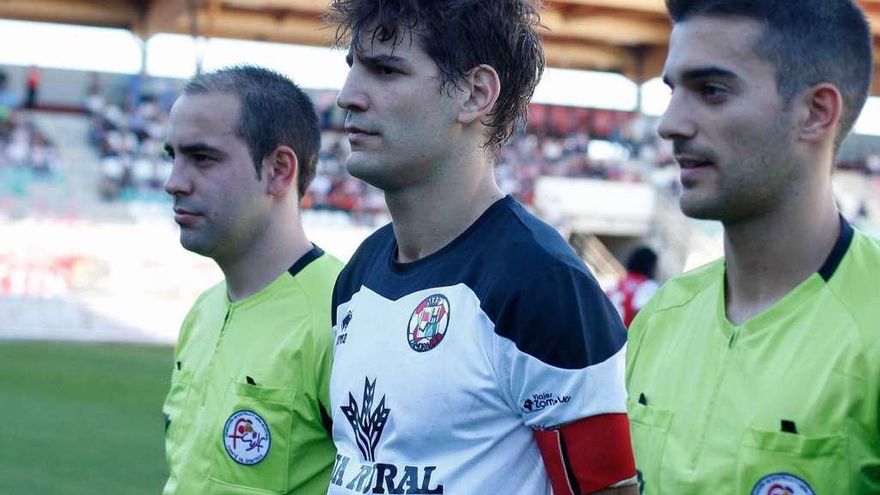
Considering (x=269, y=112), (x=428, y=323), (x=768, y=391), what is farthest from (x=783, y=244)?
(x=269, y=112)

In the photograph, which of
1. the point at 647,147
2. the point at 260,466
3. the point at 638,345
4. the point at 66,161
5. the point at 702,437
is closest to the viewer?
the point at 702,437

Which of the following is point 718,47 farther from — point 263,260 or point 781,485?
point 263,260

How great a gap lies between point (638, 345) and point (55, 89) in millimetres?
29718

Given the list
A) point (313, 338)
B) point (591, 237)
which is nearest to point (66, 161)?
point (591, 237)

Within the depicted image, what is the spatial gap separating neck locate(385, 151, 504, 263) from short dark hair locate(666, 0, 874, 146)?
68cm

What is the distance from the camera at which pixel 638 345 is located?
2.55m

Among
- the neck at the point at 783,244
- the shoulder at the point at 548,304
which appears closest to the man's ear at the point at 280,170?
the shoulder at the point at 548,304

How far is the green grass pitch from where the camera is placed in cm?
861

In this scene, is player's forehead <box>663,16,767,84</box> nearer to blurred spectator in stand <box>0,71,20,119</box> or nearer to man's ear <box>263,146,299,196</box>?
man's ear <box>263,146,299,196</box>

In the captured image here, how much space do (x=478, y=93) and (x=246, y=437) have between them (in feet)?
3.91

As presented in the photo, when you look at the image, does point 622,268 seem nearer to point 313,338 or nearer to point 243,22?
point 243,22

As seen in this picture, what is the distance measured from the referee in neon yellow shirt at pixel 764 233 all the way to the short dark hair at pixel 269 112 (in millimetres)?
1676

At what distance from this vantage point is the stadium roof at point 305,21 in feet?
106

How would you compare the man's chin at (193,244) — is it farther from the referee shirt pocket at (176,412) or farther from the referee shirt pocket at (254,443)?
the referee shirt pocket at (254,443)
